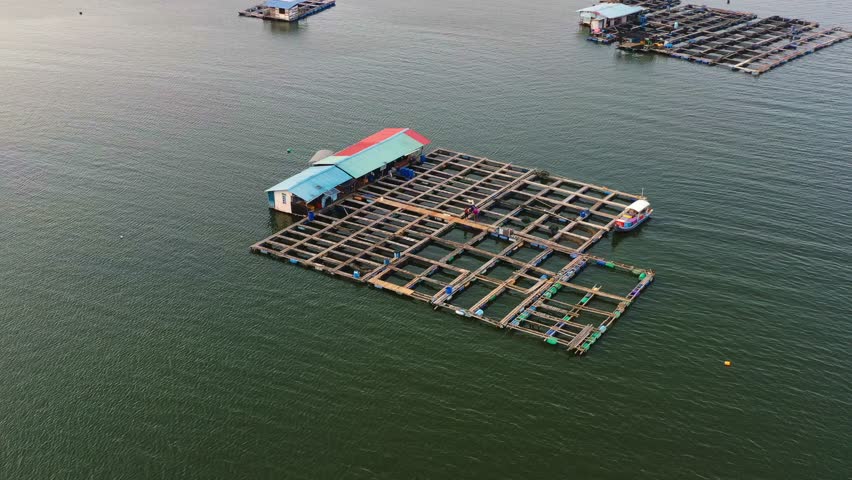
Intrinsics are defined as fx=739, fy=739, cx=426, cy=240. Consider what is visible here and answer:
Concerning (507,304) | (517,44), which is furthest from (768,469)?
(517,44)

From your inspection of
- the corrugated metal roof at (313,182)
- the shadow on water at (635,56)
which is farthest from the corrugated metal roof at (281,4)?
the corrugated metal roof at (313,182)

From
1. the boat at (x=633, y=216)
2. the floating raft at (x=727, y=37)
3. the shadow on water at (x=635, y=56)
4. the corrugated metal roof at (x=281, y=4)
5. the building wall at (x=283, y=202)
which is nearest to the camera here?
the boat at (x=633, y=216)

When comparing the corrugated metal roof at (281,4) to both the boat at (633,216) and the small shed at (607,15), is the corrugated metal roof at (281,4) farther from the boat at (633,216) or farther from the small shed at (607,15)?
the boat at (633,216)

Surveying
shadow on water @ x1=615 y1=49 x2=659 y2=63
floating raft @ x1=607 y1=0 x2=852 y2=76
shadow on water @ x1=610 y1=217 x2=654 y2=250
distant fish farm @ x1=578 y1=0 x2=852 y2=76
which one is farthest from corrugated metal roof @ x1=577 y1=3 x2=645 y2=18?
shadow on water @ x1=610 y1=217 x2=654 y2=250

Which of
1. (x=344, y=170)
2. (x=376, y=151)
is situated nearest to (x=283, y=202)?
(x=344, y=170)

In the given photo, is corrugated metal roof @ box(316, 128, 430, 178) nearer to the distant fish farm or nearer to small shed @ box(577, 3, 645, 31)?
the distant fish farm
